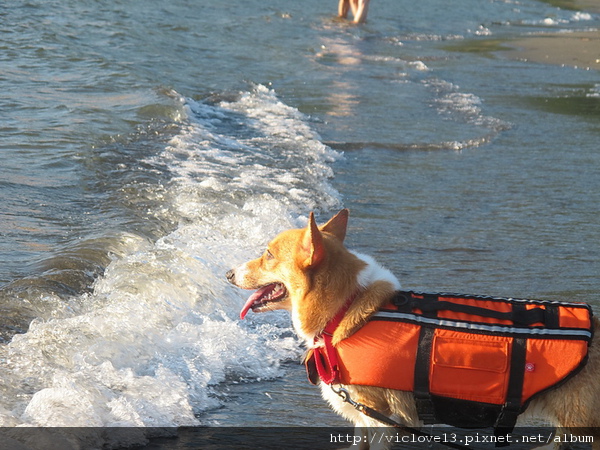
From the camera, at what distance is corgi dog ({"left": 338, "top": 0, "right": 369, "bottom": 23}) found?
25.7 m

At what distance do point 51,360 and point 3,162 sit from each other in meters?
4.83

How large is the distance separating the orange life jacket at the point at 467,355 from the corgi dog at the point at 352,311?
0.20 ft

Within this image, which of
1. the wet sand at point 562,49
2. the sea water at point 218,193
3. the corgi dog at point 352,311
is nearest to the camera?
the corgi dog at point 352,311

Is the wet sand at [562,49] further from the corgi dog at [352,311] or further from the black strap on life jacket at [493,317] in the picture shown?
the corgi dog at [352,311]

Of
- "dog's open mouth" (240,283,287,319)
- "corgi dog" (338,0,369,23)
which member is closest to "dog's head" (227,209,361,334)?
"dog's open mouth" (240,283,287,319)

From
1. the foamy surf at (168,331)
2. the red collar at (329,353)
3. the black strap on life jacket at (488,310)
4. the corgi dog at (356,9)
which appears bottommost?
the foamy surf at (168,331)

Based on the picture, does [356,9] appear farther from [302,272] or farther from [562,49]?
[302,272]

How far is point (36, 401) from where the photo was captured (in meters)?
4.42

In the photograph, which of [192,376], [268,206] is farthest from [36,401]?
[268,206]

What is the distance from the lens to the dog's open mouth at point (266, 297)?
4430 millimetres

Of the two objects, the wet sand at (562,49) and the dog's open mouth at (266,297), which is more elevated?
the wet sand at (562,49)

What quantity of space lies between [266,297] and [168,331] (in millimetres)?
1380

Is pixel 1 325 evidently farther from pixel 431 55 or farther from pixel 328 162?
pixel 431 55

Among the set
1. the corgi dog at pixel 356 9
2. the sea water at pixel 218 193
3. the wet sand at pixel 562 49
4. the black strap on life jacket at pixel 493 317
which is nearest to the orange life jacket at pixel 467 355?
the black strap on life jacket at pixel 493 317
